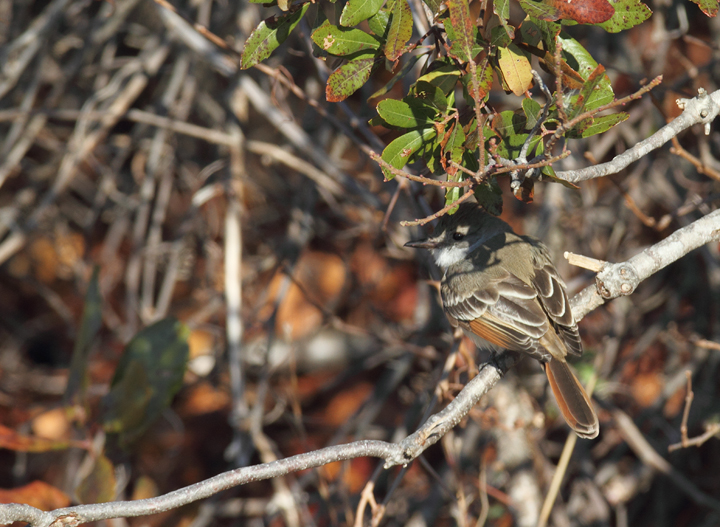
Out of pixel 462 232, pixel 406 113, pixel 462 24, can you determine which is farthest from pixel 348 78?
pixel 462 232

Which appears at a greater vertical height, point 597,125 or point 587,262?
point 597,125

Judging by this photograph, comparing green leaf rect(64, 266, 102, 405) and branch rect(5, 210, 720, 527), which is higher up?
branch rect(5, 210, 720, 527)

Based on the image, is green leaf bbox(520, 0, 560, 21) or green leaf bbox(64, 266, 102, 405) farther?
green leaf bbox(64, 266, 102, 405)

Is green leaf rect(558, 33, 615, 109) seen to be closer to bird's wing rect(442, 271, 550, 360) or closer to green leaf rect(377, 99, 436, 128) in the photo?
green leaf rect(377, 99, 436, 128)

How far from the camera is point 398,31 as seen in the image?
188 cm

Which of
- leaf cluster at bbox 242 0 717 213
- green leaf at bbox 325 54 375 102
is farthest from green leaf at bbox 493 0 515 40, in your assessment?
green leaf at bbox 325 54 375 102

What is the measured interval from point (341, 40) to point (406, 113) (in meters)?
0.32

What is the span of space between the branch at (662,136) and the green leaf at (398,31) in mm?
658

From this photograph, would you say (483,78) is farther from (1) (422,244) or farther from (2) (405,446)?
(1) (422,244)

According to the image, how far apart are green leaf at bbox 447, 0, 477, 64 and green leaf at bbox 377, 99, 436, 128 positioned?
0.28 metres

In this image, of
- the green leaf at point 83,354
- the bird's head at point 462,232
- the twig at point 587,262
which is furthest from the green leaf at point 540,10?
the green leaf at point 83,354

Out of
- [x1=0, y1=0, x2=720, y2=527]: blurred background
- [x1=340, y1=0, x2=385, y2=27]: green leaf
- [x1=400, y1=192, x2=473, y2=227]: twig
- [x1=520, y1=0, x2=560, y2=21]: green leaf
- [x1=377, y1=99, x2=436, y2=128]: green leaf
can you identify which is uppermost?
[x1=340, y1=0, x2=385, y2=27]: green leaf

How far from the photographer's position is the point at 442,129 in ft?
6.49

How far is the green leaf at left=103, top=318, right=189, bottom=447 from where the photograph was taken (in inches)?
126
